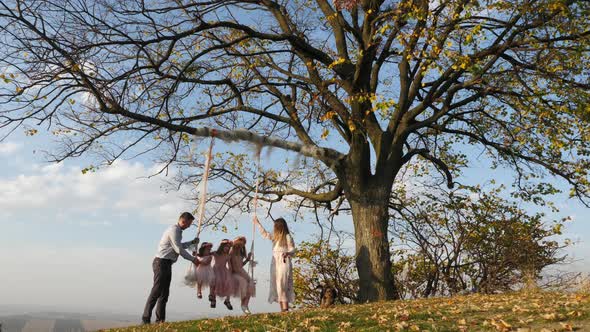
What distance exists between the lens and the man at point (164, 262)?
10.9 metres

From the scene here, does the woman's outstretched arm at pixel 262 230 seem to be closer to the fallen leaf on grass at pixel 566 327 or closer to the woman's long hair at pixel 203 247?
the woman's long hair at pixel 203 247

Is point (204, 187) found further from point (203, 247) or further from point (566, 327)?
point (566, 327)

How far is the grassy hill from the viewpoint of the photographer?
24.2 feet

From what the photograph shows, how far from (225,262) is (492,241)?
8748 millimetres

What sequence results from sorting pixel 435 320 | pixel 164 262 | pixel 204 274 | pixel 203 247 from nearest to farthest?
pixel 435 320 → pixel 164 262 → pixel 204 274 → pixel 203 247

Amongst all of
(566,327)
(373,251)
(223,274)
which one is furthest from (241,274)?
(566,327)

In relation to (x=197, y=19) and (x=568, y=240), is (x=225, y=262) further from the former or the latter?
(x=568, y=240)

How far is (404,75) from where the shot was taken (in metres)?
14.9

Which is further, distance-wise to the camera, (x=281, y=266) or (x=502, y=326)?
(x=281, y=266)

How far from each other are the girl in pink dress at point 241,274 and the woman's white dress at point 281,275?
1.44ft

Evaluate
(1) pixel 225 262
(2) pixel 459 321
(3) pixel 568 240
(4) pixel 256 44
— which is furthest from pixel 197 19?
(3) pixel 568 240

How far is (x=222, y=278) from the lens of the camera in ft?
38.0

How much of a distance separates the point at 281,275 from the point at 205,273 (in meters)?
1.58

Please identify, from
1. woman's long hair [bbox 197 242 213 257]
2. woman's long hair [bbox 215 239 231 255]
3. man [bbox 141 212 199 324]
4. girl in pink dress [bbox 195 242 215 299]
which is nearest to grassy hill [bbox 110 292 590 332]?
man [bbox 141 212 199 324]
